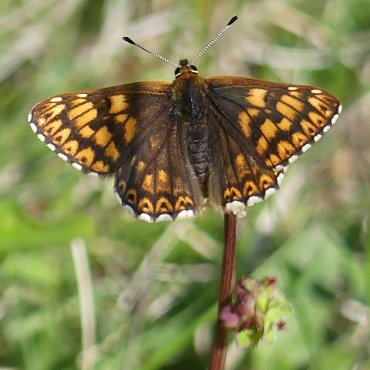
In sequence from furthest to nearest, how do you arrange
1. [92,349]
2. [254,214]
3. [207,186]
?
[254,214] → [92,349] → [207,186]

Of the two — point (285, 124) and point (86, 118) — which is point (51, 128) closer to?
point (86, 118)

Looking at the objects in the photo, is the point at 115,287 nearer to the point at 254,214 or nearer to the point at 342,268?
the point at 254,214

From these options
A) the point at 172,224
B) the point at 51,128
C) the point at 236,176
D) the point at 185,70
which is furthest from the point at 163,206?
the point at 172,224

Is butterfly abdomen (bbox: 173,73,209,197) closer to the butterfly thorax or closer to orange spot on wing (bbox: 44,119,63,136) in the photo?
the butterfly thorax

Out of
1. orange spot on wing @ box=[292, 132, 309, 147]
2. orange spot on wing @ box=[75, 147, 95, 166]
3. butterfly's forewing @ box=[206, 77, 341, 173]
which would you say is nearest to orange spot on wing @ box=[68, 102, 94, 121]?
orange spot on wing @ box=[75, 147, 95, 166]

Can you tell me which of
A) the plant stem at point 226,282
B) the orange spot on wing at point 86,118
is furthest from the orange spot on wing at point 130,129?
the plant stem at point 226,282

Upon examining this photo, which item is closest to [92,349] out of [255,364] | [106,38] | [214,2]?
[255,364]

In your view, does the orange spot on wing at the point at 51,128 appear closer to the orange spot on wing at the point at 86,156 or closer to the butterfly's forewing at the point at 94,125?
the butterfly's forewing at the point at 94,125
